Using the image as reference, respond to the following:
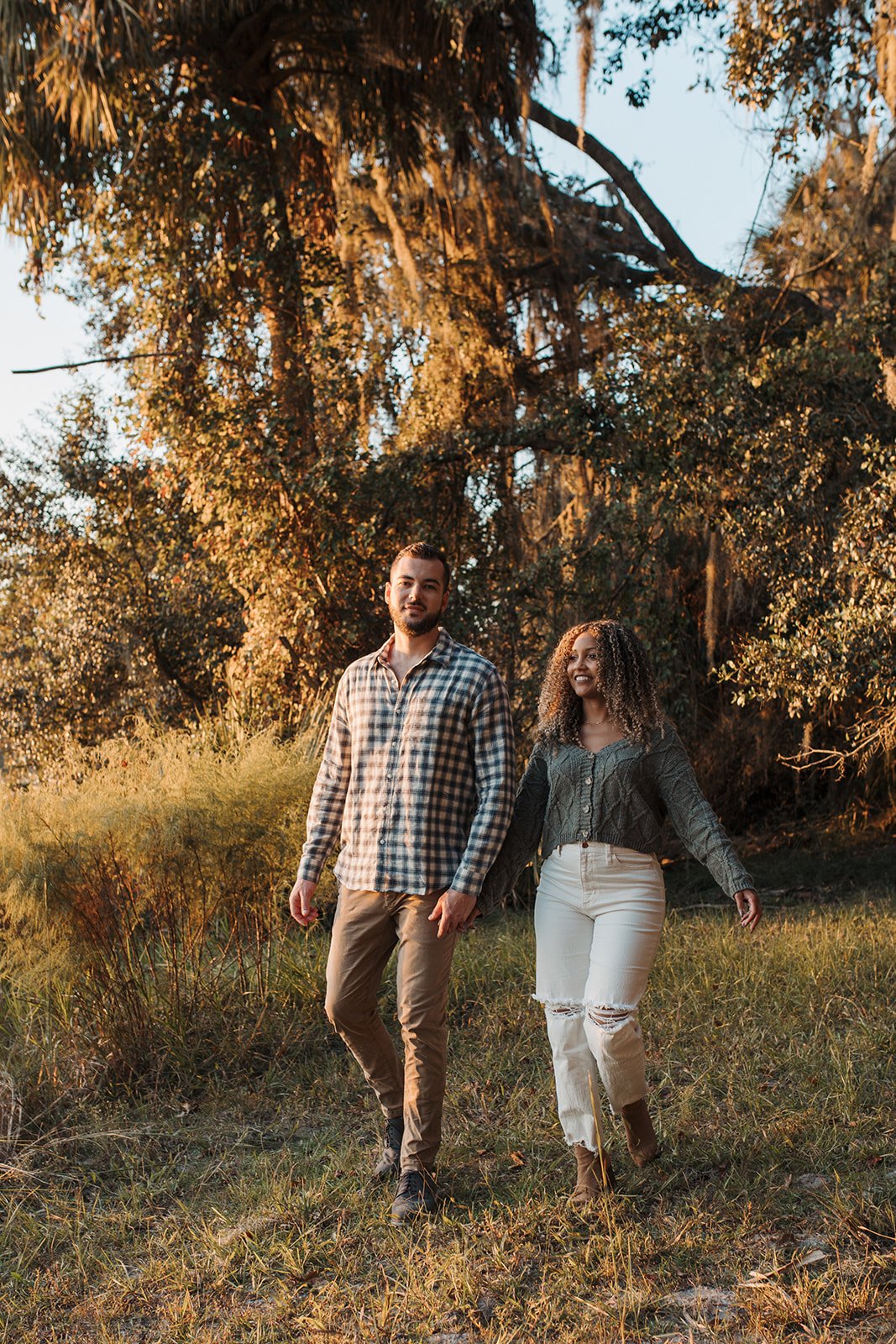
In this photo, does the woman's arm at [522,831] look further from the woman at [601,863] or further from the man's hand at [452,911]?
the man's hand at [452,911]

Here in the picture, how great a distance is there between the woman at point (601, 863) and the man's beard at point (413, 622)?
0.43 meters

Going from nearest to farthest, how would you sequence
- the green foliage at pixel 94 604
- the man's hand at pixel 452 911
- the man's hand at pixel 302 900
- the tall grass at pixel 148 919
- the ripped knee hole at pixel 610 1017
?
the ripped knee hole at pixel 610 1017 < the man's hand at pixel 452 911 < the man's hand at pixel 302 900 < the tall grass at pixel 148 919 < the green foliage at pixel 94 604

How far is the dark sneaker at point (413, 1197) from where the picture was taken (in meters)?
3.82

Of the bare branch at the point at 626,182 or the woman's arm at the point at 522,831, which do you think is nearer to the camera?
the woman's arm at the point at 522,831

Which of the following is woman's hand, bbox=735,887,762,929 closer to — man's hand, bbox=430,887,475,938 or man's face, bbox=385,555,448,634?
man's hand, bbox=430,887,475,938

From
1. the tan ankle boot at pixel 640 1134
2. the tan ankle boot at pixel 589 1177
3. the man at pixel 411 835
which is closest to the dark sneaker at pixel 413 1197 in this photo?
the man at pixel 411 835

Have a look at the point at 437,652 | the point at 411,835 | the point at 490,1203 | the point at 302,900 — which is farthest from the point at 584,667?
the point at 490,1203

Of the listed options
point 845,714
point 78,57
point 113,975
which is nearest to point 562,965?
point 113,975

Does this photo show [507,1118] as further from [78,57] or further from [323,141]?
[323,141]

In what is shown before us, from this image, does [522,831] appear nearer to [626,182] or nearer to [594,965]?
[594,965]

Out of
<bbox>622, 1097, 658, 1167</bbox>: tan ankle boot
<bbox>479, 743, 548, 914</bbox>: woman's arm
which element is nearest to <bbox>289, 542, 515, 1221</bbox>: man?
<bbox>479, 743, 548, 914</bbox>: woman's arm

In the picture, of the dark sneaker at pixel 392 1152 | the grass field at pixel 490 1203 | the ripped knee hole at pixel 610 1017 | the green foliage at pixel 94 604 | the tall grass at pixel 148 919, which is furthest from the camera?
the green foliage at pixel 94 604

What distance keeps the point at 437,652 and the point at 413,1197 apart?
1.68 metres

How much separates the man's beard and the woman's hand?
1.25 metres
